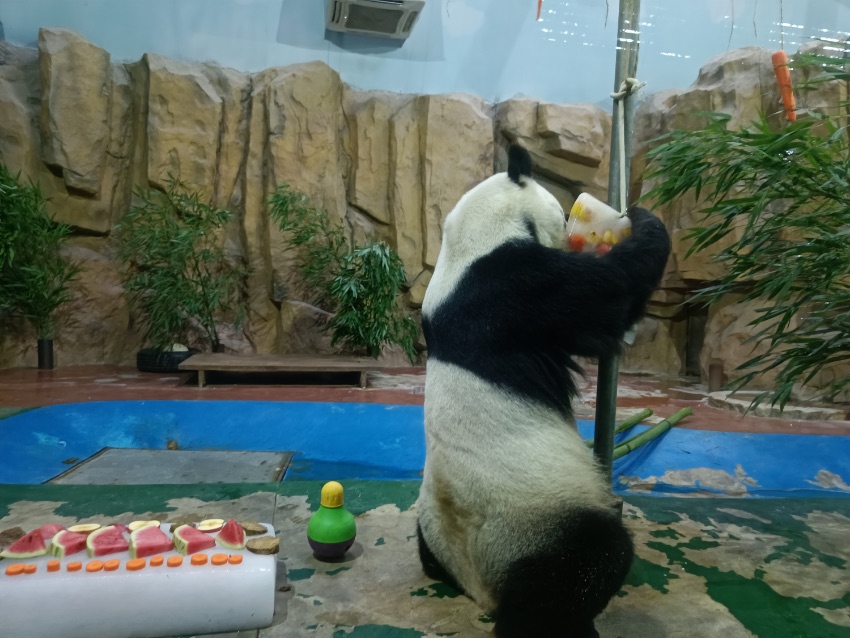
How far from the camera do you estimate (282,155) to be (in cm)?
727

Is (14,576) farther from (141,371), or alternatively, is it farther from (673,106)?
(673,106)

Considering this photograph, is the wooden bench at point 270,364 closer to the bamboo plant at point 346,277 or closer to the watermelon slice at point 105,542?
the bamboo plant at point 346,277

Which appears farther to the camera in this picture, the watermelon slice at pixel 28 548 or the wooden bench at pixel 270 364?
the wooden bench at pixel 270 364

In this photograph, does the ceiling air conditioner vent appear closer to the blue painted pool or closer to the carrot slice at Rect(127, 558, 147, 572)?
the blue painted pool

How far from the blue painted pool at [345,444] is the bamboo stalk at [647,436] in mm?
59

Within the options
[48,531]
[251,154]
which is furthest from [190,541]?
[251,154]

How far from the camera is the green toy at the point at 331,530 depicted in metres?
2.04

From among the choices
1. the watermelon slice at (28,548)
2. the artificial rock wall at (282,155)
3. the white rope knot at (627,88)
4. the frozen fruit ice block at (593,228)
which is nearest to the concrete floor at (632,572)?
the watermelon slice at (28,548)

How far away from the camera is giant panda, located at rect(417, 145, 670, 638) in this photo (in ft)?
5.04

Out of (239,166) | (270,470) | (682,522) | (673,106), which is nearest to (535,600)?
(682,522)

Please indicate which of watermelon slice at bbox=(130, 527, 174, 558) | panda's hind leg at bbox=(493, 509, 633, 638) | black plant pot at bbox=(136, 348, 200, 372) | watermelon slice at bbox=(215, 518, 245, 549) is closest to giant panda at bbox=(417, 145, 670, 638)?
panda's hind leg at bbox=(493, 509, 633, 638)

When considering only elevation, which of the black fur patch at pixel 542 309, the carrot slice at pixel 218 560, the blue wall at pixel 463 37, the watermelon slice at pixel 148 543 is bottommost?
the carrot slice at pixel 218 560

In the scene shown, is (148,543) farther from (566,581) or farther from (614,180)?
(614,180)

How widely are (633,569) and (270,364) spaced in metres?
3.93
